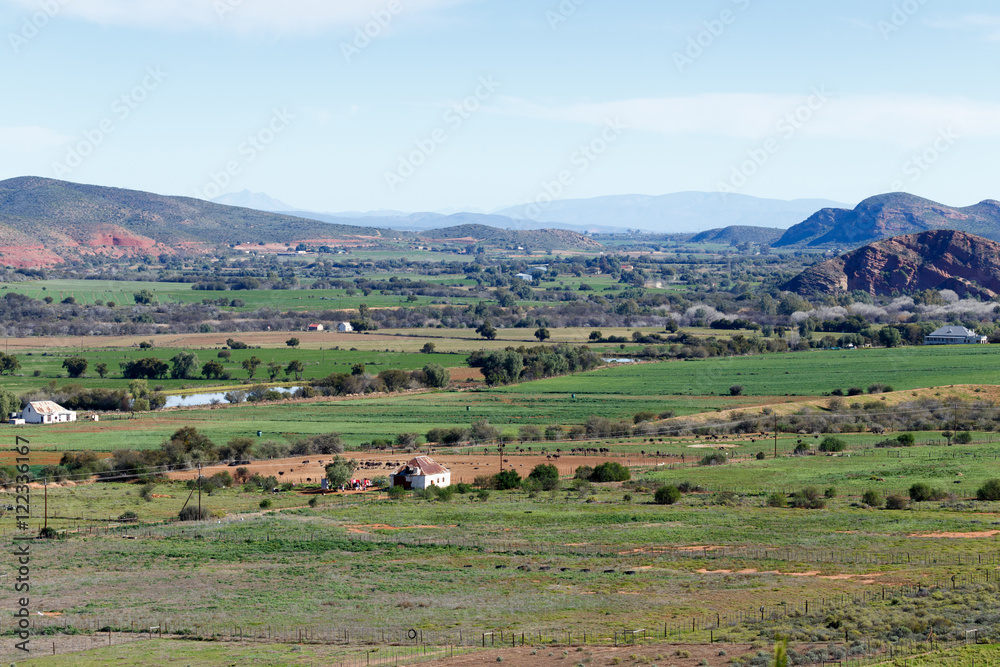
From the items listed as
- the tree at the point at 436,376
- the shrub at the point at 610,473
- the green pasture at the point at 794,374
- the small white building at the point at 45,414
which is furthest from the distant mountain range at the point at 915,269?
the shrub at the point at 610,473

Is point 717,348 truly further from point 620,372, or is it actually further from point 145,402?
point 145,402

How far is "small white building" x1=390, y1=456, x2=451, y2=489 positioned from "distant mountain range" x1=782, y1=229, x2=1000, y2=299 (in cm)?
14434

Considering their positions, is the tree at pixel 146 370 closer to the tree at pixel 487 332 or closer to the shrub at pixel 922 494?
the tree at pixel 487 332

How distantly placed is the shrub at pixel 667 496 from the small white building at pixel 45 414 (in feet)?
143

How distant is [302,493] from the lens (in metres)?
51.4

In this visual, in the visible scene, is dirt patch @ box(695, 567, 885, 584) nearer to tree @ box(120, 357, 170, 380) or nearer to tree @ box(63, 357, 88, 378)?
tree @ box(120, 357, 170, 380)

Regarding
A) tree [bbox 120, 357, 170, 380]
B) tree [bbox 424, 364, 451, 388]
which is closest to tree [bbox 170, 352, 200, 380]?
tree [bbox 120, 357, 170, 380]

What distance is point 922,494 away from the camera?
46688 millimetres

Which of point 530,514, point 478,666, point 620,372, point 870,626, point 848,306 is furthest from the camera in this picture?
point 848,306

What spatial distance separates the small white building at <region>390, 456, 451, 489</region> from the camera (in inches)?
2042

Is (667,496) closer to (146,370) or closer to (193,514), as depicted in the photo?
(193,514)

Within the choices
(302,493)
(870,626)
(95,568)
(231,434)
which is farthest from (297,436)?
(870,626)

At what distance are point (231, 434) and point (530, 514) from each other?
26607 mm

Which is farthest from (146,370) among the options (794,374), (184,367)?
(794,374)
